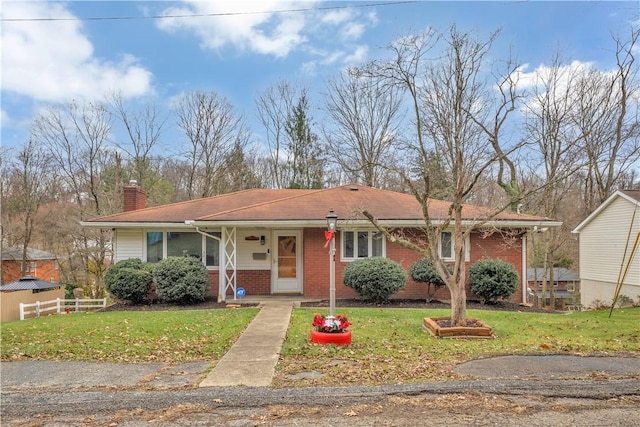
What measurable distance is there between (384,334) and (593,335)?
173 inches

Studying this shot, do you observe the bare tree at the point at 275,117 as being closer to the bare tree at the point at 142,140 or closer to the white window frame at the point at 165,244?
the bare tree at the point at 142,140

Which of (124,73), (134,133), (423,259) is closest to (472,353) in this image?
(423,259)

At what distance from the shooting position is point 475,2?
11.0 meters

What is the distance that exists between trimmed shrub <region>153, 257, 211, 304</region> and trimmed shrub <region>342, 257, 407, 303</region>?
4.41 m

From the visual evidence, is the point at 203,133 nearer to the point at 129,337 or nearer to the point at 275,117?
the point at 275,117

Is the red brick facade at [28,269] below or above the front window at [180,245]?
below

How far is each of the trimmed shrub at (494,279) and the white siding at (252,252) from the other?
6643mm

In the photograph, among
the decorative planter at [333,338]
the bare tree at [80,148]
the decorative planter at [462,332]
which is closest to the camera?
the decorative planter at [333,338]

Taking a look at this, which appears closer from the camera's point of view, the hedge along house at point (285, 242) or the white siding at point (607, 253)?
the hedge along house at point (285, 242)

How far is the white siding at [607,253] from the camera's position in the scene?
17.2m

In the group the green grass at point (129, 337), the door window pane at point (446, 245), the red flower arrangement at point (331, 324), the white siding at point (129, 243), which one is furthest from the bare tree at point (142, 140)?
the red flower arrangement at point (331, 324)

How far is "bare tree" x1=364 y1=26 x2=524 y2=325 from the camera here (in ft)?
27.6

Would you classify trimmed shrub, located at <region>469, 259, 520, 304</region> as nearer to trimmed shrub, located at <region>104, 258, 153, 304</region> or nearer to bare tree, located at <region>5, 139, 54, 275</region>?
trimmed shrub, located at <region>104, 258, 153, 304</region>

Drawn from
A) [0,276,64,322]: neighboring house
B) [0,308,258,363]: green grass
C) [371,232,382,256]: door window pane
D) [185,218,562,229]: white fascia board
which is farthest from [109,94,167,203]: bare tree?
[371,232,382,256]: door window pane
